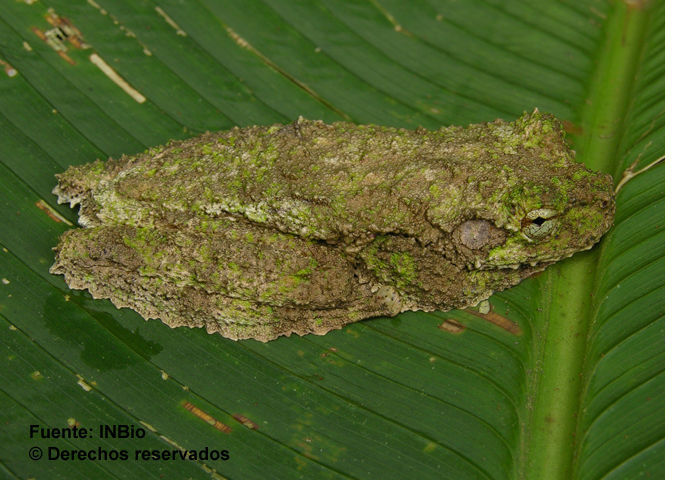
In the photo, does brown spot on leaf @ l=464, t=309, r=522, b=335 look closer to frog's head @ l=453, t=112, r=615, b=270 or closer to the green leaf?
the green leaf

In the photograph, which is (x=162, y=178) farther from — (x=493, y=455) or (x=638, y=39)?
(x=638, y=39)

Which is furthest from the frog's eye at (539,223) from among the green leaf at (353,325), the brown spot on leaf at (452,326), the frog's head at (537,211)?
the brown spot on leaf at (452,326)

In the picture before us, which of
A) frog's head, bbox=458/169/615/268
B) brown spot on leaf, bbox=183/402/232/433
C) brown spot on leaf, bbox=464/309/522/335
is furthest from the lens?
brown spot on leaf, bbox=464/309/522/335

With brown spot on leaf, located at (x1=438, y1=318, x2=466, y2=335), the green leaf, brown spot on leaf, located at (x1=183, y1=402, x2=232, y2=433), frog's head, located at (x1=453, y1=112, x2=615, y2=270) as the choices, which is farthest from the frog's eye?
brown spot on leaf, located at (x1=183, y1=402, x2=232, y2=433)

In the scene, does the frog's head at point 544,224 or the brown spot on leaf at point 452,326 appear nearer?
the frog's head at point 544,224

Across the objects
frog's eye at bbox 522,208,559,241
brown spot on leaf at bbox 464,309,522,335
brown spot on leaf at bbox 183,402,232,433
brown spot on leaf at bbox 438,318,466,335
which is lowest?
brown spot on leaf at bbox 183,402,232,433

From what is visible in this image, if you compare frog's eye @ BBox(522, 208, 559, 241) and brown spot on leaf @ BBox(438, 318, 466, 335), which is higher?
frog's eye @ BBox(522, 208, 559, 241)

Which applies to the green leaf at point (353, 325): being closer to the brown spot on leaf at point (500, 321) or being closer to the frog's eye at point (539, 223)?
the brown spot on leaf at point (500, 321)

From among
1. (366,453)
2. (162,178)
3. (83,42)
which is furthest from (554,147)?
(83,42)
